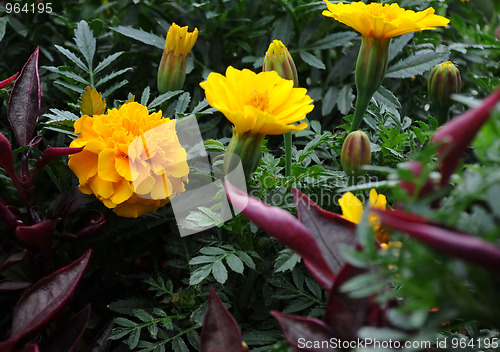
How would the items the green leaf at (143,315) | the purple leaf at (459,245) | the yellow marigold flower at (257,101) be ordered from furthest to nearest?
the green leaf at (143,315) < the yellow marigold flower at (257,101) < the purple leaf at (459,245)

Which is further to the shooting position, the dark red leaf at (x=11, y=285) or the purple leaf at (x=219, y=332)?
the dark red leaf at (x=11, y=285)

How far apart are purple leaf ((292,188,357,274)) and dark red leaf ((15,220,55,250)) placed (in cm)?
31

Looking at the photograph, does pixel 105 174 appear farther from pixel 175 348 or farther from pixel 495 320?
pixel 495 320

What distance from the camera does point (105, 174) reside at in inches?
22.9

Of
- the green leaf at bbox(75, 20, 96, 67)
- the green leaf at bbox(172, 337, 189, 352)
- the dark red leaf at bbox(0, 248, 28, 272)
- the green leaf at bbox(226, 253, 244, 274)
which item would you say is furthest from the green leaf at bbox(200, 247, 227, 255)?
the green leaf at bbox(75, 20, 96, 67)

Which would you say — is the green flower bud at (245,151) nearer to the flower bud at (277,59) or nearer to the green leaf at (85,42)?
the flower bud at (277,59)

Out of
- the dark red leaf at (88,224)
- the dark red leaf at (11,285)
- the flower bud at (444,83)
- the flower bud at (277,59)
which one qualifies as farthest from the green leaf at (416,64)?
the dark red leaf at (11,285)

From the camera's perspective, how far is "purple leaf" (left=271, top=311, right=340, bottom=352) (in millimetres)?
404

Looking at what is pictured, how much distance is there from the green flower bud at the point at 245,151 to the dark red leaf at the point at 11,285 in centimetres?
29

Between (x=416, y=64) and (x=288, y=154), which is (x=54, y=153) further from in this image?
(x=416, y=64)

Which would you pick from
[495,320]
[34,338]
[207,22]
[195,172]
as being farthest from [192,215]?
[207,22]

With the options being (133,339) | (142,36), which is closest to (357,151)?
(133,339)

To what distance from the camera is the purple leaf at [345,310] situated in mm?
390

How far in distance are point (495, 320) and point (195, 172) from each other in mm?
407
